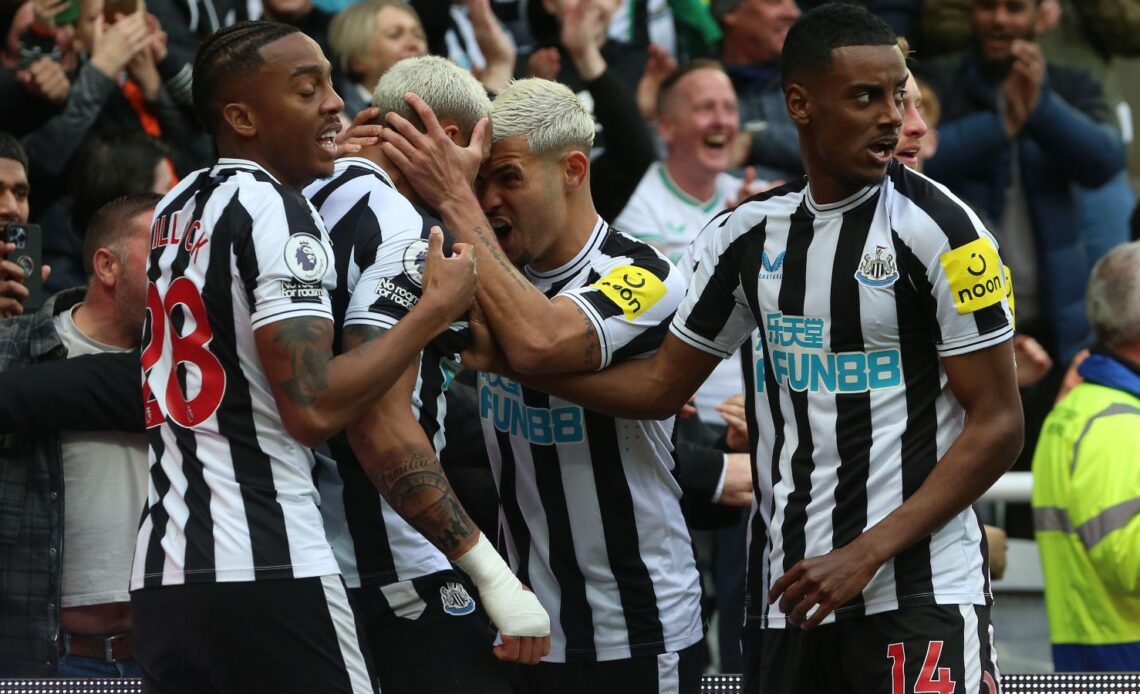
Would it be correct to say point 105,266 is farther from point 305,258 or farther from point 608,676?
point 608,676

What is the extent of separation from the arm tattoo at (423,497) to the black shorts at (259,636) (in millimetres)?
251

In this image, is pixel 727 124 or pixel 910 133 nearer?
pixel 910 133

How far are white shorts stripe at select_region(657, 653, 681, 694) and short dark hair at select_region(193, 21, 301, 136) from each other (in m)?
1.89

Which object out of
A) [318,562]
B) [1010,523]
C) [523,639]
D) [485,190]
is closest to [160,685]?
[318,562]

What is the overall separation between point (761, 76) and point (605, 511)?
4.67 metres

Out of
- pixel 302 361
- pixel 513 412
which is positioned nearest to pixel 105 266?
pixel 513 412

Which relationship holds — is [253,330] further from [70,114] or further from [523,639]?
[70,114]

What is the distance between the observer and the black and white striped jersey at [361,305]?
3.84m

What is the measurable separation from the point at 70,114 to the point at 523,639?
4044mm

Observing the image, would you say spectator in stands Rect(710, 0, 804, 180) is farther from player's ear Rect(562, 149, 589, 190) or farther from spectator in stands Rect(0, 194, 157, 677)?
spectator in stands Rect(0, 194, 157, 677)

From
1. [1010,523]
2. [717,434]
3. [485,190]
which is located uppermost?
[485,190]

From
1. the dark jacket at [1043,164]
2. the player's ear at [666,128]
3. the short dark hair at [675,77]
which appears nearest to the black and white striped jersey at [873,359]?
the player's ear at [666,128]

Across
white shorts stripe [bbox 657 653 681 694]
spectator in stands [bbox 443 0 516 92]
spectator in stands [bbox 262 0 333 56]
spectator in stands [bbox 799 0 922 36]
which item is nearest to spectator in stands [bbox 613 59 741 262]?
spectator in stands [bbox 443 0 516 92]

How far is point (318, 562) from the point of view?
3574 mm
